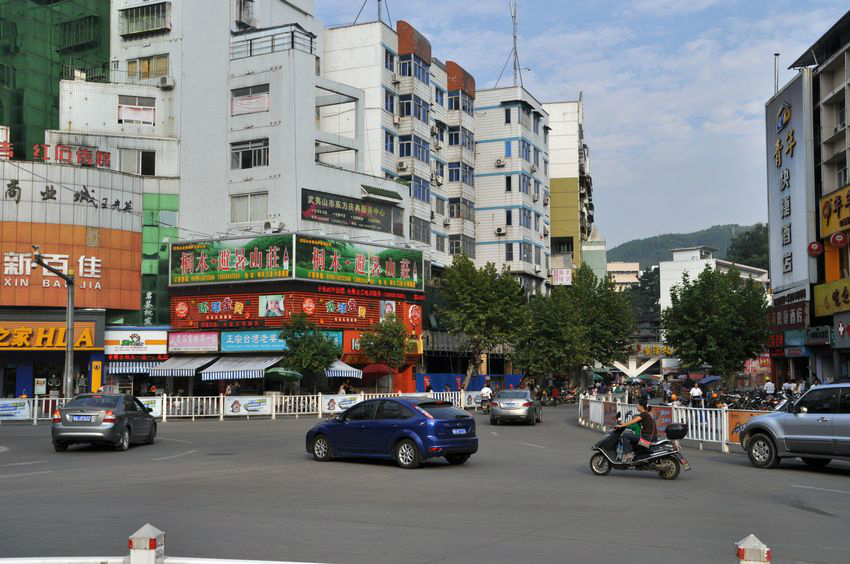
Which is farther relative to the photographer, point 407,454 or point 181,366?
point 181,366

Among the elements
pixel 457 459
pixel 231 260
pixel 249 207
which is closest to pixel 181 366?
pixel 231 260

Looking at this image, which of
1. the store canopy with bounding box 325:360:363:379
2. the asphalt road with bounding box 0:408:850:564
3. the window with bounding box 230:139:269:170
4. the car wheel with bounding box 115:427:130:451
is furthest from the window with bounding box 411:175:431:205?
the asphalt road with bounding box 0:408:850:564

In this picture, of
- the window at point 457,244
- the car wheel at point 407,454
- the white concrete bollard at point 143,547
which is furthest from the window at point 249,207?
the white concrete bollard at point 143,547

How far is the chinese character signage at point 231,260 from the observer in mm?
49531

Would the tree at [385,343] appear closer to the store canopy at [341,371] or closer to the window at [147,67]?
the store canopy at [341,371]

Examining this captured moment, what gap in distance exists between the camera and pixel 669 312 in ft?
195

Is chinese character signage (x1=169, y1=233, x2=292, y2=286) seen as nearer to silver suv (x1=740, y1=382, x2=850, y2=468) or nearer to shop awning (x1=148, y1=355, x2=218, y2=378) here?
shop awning (x1=148, y1=355, x2=218, y2=378)

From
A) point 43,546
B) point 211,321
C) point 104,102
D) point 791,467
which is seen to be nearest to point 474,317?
point 211,321

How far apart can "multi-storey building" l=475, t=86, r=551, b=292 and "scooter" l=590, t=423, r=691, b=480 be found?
183ft

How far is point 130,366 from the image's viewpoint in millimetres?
52250

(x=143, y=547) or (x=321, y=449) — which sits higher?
(x=143, y=547)

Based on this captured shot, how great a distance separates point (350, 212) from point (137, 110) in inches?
572

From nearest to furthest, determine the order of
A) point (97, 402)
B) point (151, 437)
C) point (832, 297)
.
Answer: point (97, 402)
point (151, 437)
point (832, 297)

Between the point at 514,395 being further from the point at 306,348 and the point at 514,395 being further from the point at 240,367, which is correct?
the point at 240,367
